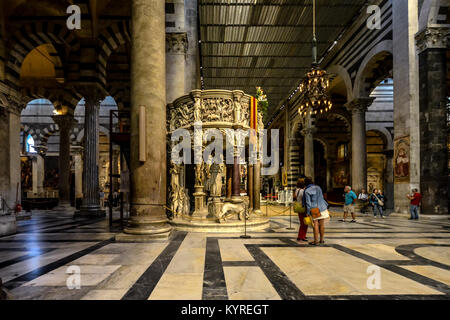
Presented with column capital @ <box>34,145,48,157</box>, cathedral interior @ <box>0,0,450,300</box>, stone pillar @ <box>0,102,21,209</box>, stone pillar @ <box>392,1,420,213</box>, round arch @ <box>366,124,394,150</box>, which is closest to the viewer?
cathedral interior @ <box>0,0,450,300</box>

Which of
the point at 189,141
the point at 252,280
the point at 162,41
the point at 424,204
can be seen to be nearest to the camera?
the point at 252,280

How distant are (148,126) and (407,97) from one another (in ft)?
41.1

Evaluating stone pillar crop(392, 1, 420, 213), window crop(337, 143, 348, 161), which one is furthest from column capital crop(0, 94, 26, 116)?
window crop(337, 143, 348, 161)

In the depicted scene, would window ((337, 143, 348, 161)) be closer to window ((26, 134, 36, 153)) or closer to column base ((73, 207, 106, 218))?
column base ((73, 207, 106, 218))

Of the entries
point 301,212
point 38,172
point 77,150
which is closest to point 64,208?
point 77,150

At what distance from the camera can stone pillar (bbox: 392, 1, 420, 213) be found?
474 inches

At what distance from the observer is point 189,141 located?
945 cm

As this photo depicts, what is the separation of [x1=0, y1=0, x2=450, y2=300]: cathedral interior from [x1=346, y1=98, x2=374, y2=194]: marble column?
135 millimetres

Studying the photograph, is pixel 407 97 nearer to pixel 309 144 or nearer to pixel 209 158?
pixel 209 158

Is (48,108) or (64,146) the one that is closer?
(64,146)

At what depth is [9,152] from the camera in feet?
38.3
